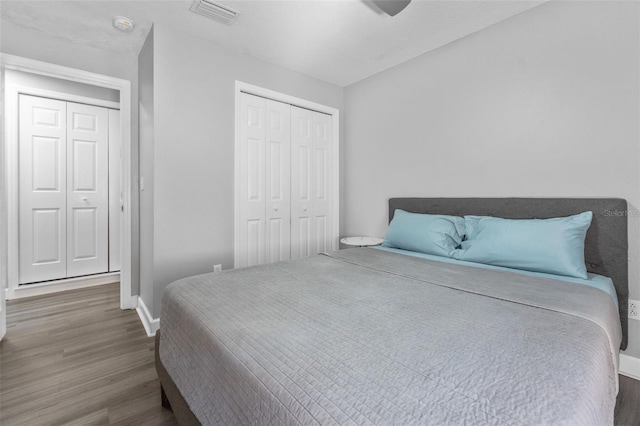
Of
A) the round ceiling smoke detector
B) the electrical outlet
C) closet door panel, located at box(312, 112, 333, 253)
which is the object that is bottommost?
the electrical outlet

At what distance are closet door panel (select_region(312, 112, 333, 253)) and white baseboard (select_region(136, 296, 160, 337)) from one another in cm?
179

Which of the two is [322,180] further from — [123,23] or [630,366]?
[630,366]

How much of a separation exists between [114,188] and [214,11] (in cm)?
271

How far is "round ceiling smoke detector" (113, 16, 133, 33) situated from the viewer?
2.23m

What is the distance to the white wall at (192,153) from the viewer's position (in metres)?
2.31

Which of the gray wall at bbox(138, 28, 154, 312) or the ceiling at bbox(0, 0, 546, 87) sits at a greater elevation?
the ceiling at bbox(0, 0, 546, 87)

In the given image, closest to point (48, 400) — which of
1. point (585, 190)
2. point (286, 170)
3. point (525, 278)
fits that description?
point (286, 170)

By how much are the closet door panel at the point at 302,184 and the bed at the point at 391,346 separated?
1566mm

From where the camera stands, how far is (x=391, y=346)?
848 millimetres

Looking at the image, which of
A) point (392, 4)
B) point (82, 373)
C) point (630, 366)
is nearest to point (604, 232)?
point (630, 366)

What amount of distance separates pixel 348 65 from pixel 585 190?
7.64 feet

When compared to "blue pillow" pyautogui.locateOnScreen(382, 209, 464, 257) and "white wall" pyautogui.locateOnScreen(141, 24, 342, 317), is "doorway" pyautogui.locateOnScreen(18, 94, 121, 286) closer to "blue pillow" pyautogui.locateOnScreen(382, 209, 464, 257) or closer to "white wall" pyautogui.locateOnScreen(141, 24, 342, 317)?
"white wall" pyautogui.locateOnScreen(141, 24, 342, 317)

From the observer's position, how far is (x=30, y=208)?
3.18 m

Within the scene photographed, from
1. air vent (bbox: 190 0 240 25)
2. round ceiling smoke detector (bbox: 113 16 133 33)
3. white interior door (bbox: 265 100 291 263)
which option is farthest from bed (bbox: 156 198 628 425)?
round ceiling smoke detector (bbox: 113 16 133 33)
